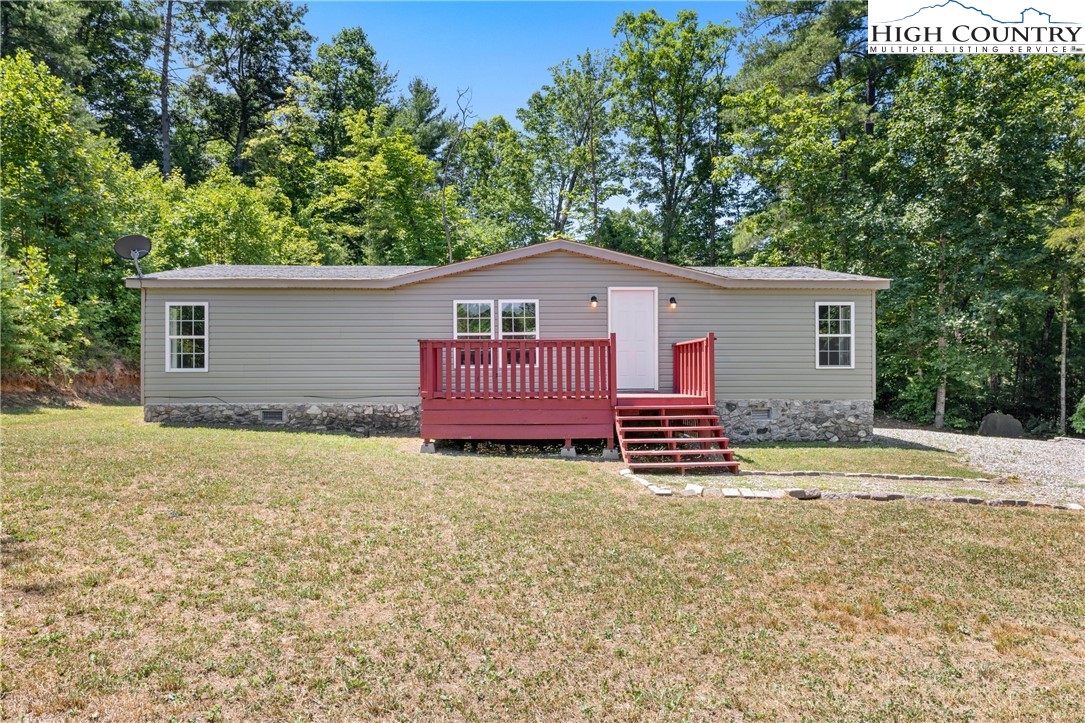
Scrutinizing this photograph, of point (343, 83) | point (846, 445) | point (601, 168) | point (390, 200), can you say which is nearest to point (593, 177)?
point (601, 168)

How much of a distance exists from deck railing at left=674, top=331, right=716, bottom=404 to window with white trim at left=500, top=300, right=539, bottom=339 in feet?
8.49

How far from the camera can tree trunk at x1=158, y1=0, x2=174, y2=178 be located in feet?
77.9

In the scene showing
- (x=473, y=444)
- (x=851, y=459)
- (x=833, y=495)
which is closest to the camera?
(x=833, y=495)

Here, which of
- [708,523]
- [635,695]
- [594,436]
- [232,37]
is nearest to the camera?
[635,695]

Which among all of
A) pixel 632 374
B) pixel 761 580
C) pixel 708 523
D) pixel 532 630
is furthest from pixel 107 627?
pixel 632 374

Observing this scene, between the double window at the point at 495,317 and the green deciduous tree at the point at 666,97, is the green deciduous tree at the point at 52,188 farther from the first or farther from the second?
the green deciduous tree at the point at 666,97

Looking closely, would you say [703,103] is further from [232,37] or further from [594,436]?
[232,37]

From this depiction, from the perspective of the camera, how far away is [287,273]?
36.9 feet

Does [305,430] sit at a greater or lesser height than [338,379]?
lesser

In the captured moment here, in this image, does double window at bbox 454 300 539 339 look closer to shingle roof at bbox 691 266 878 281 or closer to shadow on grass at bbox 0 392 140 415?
shingle roof at bbox 691 266 878 281

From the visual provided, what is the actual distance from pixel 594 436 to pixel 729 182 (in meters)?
17.3

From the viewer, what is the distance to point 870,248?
16078mm

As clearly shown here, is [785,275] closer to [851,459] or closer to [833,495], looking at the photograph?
[851,459]

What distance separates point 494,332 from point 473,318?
0.46 metres
